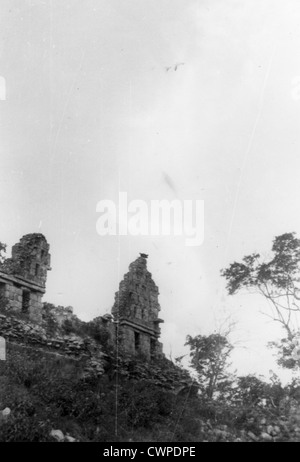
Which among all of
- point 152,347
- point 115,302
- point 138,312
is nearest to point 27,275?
point 115,302

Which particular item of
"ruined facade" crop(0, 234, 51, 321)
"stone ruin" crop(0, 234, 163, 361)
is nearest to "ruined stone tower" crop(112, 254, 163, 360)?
"stone ruin" crop(0, 234, 163, 361)

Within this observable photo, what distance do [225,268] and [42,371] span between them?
14.8 metres

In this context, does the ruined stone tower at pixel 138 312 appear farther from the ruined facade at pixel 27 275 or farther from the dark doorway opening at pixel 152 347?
the ruined facade at pixel 27 275

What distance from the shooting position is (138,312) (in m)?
21.4

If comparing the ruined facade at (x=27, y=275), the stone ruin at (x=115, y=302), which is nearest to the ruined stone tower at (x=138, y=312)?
the stone ruin at (x=115, y=302)

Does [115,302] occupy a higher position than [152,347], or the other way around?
[115,302]

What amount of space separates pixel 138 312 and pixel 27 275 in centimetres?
569

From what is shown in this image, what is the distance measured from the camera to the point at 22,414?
10484mm

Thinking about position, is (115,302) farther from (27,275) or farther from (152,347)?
(27,275)

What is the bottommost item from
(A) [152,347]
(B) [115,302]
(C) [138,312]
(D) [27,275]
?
(A) [152,347]

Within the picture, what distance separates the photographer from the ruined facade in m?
17.5

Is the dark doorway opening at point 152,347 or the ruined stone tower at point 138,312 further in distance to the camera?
the dark doorway opening at point 152,347

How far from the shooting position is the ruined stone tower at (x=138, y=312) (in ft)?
66.9

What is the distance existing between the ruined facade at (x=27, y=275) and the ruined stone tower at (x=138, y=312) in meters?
3.89
